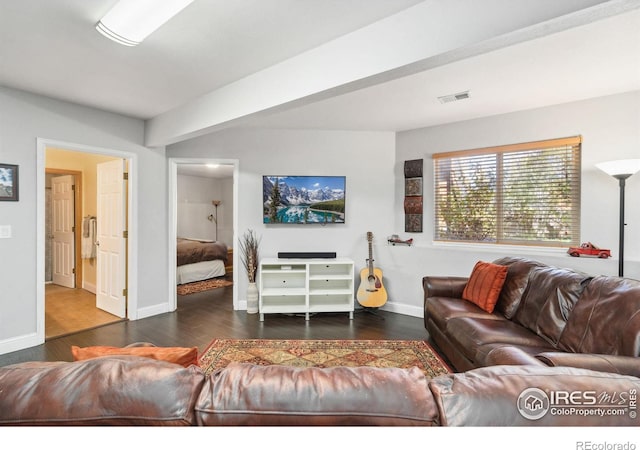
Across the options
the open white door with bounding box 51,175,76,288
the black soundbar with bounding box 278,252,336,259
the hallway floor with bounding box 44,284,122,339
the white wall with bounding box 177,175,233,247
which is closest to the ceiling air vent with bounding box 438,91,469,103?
the black soundbar with bounding box 278,252,336,259

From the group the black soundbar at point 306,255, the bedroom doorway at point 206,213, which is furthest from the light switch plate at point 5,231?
the bedroom doorway at point 206,213

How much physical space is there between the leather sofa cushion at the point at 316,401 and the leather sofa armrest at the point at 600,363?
104 centimetres

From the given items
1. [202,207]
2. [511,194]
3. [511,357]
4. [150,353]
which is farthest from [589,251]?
[202,207]

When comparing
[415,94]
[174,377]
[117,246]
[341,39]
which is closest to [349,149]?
[415,94]

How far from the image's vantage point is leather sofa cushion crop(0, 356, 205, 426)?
2.33 feet

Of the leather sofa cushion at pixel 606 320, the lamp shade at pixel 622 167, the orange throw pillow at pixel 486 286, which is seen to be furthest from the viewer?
the orange throw pillow at pixel 486 286

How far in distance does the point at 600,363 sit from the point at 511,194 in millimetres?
2505

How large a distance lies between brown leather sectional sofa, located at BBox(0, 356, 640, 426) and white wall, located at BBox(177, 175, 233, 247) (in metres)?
7.49

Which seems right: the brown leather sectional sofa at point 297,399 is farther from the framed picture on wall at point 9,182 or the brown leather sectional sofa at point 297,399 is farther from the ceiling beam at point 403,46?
the framed picture on wall at point 9,182

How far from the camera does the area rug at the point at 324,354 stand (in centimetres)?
255

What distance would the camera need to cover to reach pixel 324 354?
2734mm

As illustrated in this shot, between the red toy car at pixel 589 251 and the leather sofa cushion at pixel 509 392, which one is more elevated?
the red toy car at pixel 589 251

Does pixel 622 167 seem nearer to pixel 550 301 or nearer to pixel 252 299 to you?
pixel 550 301

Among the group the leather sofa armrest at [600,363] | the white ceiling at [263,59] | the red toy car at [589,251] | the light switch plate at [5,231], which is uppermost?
the white ceiling at [263,59]
